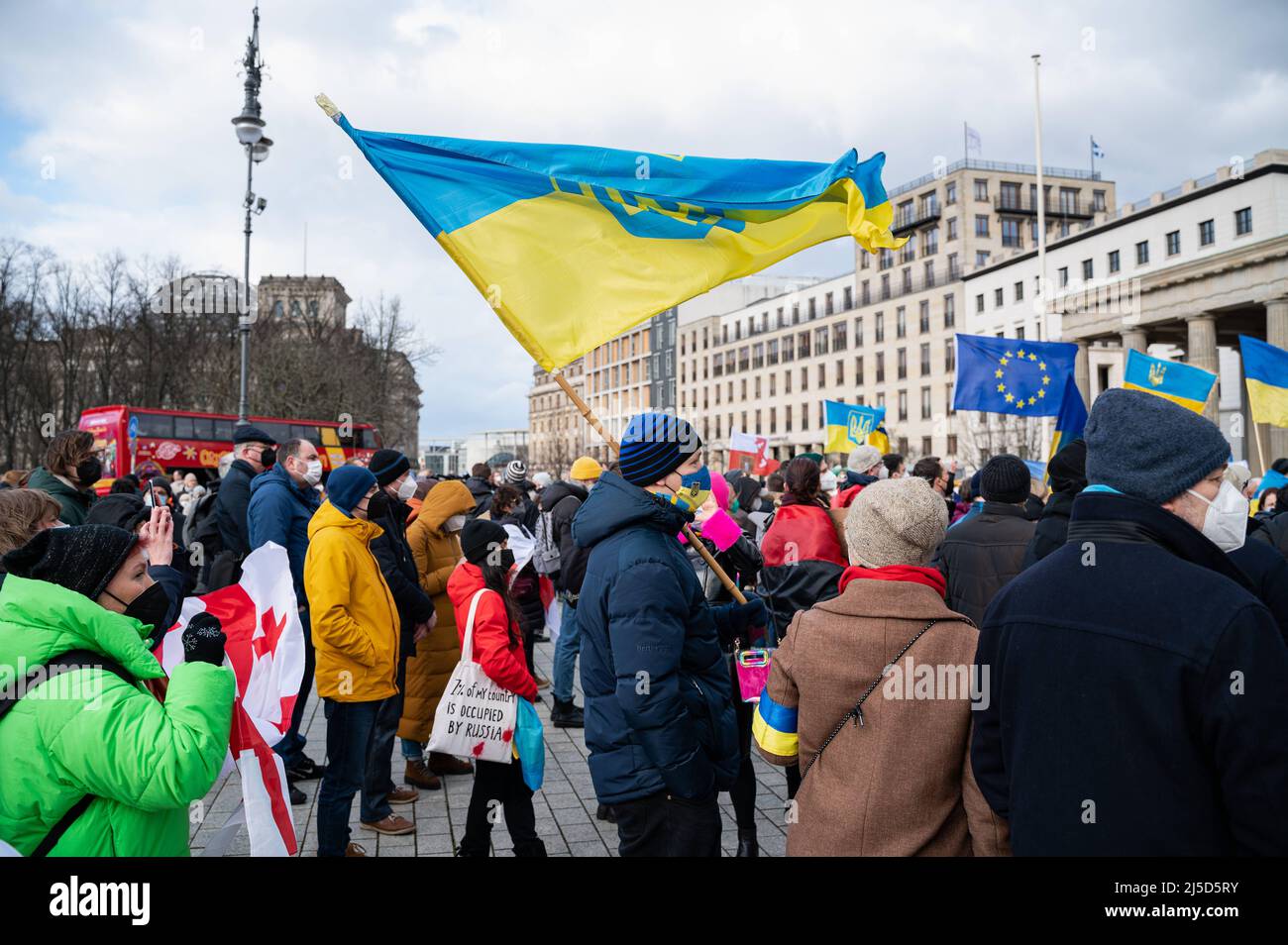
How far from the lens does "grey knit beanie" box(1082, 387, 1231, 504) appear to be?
2021mm

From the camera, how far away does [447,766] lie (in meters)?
6.26

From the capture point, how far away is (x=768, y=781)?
19.6 feet

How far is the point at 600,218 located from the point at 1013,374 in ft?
24.5

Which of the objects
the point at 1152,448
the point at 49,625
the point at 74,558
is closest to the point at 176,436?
the point at 74,558

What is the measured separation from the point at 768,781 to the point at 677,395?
96.1 meters

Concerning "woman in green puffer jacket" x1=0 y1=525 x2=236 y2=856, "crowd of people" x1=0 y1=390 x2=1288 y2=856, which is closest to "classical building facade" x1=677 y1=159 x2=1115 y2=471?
"crowd of people" x1=0 y1=390 x2=1288 y2=856

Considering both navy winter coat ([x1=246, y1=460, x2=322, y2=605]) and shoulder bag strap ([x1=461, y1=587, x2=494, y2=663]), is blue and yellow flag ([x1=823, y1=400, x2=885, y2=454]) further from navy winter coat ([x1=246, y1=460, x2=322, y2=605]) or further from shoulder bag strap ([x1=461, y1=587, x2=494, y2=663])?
shoulder bag strap ([x1=461, y1=587, x2=494, y2=663])

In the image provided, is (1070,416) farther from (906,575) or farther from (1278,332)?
(1278,332)

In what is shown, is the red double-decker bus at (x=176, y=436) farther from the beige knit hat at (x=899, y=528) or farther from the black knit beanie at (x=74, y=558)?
the beige knit hat at (x=899, y=528)

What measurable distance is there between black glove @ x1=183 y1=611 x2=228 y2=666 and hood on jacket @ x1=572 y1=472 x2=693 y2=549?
3.96 feet
